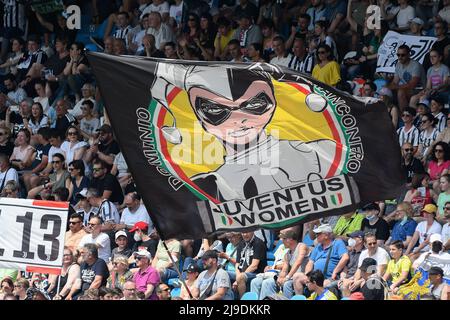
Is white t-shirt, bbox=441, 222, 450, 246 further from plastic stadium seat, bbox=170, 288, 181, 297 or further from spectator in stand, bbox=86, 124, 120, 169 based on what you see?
spectator in stand, bbox=86, 124, 120, 169

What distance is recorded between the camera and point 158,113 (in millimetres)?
12352

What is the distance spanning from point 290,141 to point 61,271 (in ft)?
17.3

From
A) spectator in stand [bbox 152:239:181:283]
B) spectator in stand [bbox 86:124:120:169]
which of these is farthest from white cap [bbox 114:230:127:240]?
spectator in stand [bbox 86:124:120:169]

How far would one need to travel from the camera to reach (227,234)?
16750mm

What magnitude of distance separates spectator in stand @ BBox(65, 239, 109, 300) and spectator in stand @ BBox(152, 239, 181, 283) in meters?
0.63

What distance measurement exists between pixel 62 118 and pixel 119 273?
5295 millimetres

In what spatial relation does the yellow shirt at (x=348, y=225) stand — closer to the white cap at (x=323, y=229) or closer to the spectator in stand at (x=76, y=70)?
the white cap at (x=323, y=229)

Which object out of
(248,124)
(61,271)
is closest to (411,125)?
(61,271)

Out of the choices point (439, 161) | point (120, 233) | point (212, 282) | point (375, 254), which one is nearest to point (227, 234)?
point (212, 282)

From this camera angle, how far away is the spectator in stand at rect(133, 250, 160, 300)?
16.2 metres

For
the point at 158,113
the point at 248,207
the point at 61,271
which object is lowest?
the point at 61,271

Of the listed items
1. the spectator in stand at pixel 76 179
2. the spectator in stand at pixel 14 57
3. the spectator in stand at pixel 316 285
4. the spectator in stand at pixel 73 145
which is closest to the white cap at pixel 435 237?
the spectator in stand at pixel 316 285

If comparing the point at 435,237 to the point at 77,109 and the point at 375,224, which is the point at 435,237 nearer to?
the point at 375,224
